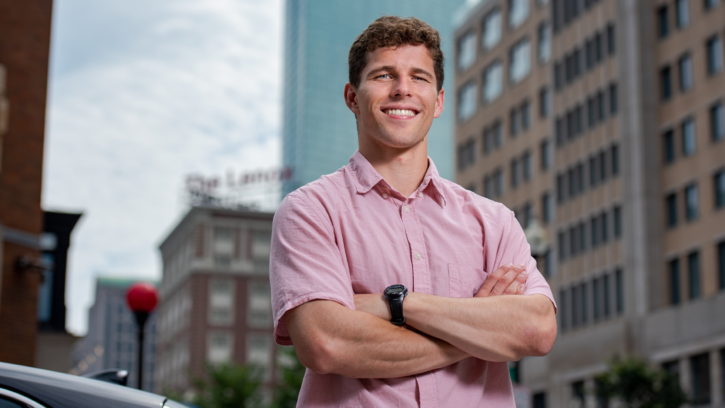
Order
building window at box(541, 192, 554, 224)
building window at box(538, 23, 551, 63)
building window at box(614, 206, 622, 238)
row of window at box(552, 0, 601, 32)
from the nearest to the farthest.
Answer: building window at box(614, 206, 622, 238)
row of window at box(552, 0, 601, 32)
building window at box(541, 192, 554, 224)
building window at box(538, 23, 551, 63)

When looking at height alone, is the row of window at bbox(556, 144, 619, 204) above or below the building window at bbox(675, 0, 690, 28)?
below

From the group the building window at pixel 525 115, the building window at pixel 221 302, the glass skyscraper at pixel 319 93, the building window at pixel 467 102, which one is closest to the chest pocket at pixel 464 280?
the building window at pixel 525 115

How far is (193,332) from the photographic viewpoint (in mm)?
93938

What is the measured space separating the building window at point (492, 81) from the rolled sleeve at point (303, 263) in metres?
61.6

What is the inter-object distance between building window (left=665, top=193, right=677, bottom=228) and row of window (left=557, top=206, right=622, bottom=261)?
284cm

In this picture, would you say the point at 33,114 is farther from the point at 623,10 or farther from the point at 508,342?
the point at 623,10

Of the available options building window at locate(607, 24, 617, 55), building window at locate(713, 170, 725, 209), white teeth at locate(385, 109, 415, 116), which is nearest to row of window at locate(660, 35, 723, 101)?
building window at locate(607, 24, 617, 55)

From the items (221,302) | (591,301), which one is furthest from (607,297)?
(221,302)

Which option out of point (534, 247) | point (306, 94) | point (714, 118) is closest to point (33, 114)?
point (534, 247)

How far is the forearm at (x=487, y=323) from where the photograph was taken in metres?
2.96

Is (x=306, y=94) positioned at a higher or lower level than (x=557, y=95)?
higher

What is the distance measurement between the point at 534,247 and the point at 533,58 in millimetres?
42617

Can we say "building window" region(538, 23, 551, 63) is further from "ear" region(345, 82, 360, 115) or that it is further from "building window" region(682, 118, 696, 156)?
"ear" region(345, 82, 360, 115)

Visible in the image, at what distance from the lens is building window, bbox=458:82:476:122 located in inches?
2653
